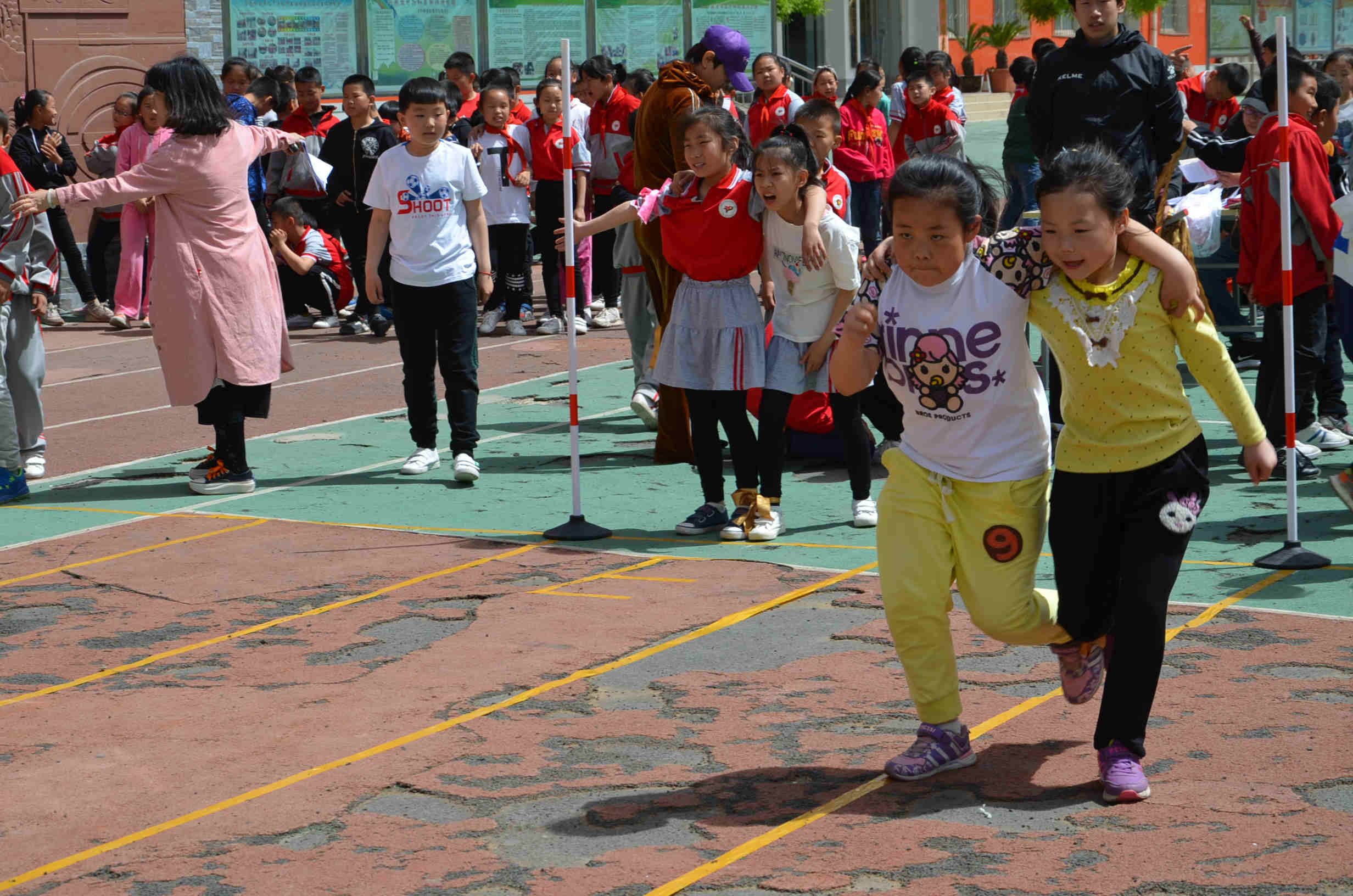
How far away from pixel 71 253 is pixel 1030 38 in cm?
3839

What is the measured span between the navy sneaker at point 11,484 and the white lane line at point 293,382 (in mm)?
Answer: 1457

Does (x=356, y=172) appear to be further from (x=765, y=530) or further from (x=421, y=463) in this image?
(x=765, y=530)

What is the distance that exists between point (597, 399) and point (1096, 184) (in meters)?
6.98

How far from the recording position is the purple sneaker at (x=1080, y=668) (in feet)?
14.2

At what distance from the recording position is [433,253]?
8.44 metres

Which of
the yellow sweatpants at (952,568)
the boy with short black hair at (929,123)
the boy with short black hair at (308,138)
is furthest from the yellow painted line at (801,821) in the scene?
the boy with short black hair at (929,123)

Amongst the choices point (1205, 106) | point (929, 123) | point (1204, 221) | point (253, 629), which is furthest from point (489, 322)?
point (253, 629)

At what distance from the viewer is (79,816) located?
13.8 ft

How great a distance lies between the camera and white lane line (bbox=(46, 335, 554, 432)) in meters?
10.7

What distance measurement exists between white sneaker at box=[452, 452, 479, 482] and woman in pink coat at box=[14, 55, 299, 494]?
1.00 metres

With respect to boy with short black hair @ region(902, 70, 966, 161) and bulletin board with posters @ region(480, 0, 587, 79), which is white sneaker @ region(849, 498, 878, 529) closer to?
boy with short black hair @ region(902, 70, 966, 161)

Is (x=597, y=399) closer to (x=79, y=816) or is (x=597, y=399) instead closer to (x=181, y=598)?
(x=181, y=598)

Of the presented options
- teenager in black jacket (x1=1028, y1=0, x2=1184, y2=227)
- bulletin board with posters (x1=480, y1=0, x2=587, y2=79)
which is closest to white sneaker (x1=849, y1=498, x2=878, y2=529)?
teenager in black jacket (x1=1028, y1=0, x2=1184, y2=227)

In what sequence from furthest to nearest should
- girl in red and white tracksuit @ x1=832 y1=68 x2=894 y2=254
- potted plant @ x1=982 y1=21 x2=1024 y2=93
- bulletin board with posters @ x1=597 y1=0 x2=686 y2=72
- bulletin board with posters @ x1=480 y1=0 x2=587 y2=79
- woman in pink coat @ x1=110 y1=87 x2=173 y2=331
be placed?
potted plant @ x1=982 y1=21 x2=1024 y2=93 < bulletin board with posters @ x1=597 y1=0 x2=686 y2=72 < bulletin board with posters @ x1=480 y1=0 x2=587 y2=79 < girl in red and white tracksuit @ x1=832 y1=68 x2=894 y2=254 < woman in pink coat @ x1=110 y1=87 x2=173 y2=331
